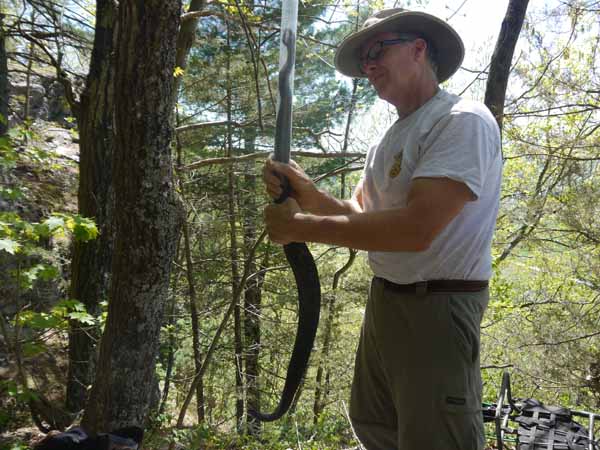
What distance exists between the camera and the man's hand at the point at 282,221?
1.29 meters

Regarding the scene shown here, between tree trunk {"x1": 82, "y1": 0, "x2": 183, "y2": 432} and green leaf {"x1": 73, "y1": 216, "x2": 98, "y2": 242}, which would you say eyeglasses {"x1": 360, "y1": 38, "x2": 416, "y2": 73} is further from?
green leaf {"x1": 73, "y1": 216, "x2": 98, "y2": 242}

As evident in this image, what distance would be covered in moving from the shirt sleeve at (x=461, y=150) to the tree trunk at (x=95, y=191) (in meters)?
3.14

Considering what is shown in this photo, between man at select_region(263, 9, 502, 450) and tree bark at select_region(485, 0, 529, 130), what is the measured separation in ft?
6.04

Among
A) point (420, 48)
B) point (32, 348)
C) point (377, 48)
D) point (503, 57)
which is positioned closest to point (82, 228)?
point (32, 348)

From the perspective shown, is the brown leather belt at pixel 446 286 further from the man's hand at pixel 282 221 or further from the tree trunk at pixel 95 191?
the tree trunk at pixel 95 191

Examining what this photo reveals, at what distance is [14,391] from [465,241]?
9.90 ft

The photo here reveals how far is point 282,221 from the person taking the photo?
1312 millimetres

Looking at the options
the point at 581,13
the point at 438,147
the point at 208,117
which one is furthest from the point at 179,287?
the point at 438,147

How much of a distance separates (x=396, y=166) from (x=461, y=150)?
0.74 feet

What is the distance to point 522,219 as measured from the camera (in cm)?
594

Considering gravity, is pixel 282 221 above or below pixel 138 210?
below

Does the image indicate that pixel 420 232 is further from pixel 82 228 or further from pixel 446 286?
pixel 82 228

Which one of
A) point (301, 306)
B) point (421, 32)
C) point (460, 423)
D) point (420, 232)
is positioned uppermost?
point (421, 32)

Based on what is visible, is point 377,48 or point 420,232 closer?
point 420,232
